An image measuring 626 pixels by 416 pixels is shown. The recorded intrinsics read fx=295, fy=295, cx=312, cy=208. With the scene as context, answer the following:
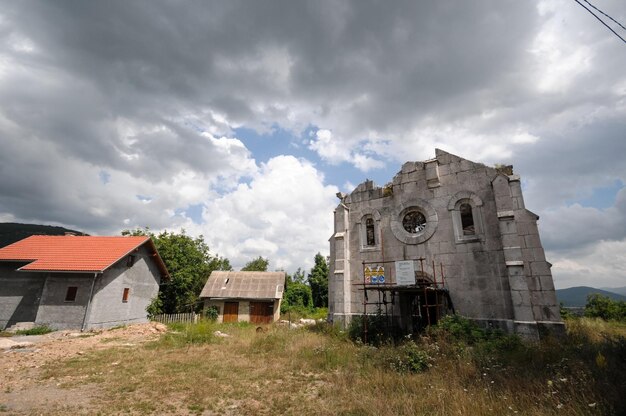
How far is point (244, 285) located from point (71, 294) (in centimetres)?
1411

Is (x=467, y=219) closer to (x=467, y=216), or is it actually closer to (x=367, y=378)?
(x=467, y=216)

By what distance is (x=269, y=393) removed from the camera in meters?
7.43

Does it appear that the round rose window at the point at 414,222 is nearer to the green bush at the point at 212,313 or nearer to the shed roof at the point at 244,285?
the shed roof at the point at 244,285

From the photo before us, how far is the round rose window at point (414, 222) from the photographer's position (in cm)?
1478

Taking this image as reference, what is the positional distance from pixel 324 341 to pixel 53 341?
12719 mm

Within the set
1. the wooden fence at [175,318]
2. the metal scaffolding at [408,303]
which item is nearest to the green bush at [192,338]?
the metal scaffolding at [408,303]

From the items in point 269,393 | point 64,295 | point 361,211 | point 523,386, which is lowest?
point 269,393

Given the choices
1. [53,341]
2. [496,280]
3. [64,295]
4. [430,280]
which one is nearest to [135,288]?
[64,295]

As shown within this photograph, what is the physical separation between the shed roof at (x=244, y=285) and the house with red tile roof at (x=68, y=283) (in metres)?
8.18

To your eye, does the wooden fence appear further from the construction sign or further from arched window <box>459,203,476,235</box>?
arched window <box>459,203,476,235</box>

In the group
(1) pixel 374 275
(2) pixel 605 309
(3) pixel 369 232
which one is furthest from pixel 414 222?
(2) pixel 605 309

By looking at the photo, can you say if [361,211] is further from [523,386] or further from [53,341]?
[53,341]

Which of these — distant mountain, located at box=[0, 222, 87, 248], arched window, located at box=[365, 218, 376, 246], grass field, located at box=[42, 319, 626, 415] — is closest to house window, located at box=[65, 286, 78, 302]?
grass field, located at box=[42, 319, 626, 415]

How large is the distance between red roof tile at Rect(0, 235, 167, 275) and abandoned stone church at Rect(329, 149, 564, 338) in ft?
46.6
